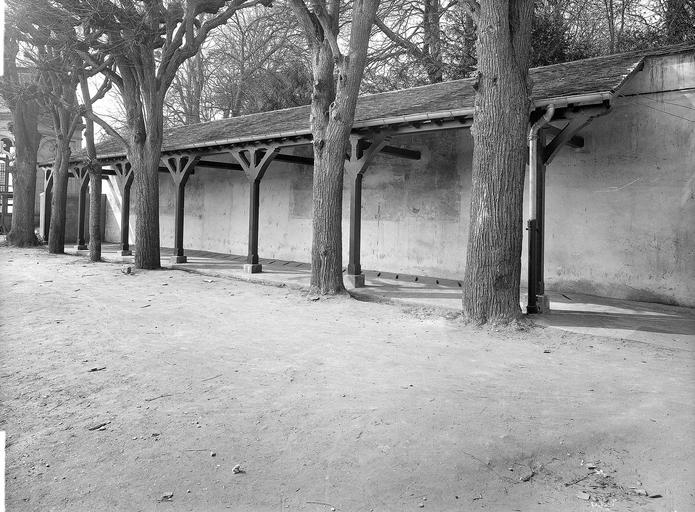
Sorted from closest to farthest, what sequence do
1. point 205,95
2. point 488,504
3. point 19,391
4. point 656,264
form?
point 488,504 → point 19,391 → point 656,264 → point 205,95

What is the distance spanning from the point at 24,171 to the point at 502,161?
1556cm

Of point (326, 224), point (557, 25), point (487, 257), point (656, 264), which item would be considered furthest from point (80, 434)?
point (557, 25)

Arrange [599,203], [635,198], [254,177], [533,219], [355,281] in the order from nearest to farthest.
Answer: [533,219] < [635,198] < [599,203] < [355,281] < [254,177]

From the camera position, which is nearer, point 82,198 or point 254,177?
point 254,177

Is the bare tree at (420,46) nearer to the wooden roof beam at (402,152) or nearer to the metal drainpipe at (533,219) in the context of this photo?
the wooden roof beam at (402,152)

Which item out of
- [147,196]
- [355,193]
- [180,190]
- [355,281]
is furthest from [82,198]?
[355,281]

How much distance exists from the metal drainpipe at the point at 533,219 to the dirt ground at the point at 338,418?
101 cm

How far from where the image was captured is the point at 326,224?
9.01 m

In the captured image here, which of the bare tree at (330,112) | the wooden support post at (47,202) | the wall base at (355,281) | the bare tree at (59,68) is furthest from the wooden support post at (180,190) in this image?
the wooden support post at (47,202)

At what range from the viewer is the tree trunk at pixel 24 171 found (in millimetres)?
17094

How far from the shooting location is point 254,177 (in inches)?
470

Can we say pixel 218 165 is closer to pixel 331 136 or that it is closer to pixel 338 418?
pixel 331 136

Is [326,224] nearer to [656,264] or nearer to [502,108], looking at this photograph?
[502,108]

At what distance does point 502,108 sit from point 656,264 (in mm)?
3854
